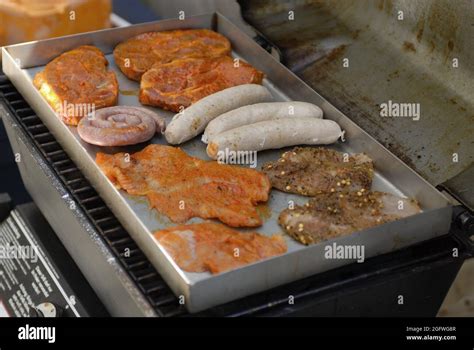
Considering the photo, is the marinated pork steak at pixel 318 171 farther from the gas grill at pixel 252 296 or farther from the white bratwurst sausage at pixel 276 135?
the gas grill at pixel 252 296

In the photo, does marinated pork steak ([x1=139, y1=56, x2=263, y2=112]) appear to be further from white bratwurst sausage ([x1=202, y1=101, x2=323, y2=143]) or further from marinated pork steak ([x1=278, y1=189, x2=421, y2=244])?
marinated pork steak ([x1=278, y1=189, x2=421, y2=244])

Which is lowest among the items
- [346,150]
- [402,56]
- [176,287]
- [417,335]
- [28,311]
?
[28,311]

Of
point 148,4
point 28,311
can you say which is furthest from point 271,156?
point 148,4

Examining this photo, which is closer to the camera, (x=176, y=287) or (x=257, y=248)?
(x=176, y=287)

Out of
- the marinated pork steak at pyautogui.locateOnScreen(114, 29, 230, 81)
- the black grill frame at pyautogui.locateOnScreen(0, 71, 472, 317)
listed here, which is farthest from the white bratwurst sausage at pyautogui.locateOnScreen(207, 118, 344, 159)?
the marinated pork steak at pyautogui.locateOnScreen(114, 29, 230, 81)

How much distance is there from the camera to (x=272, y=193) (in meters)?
3.01

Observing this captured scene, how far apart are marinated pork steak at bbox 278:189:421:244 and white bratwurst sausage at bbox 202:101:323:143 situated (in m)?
0.54

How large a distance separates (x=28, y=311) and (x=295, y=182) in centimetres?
129

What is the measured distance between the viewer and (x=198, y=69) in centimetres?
372

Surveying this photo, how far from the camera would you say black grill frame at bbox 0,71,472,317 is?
2455 mm

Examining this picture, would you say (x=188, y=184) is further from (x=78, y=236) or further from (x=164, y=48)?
(x=164, y=48)

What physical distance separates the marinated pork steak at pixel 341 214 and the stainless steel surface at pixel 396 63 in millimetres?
277

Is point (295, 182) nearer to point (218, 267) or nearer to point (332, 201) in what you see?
point (332, 201)

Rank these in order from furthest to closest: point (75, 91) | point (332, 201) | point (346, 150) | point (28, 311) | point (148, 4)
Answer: point (148, 4) → point (75, 91) → point (346, 150) → point (28, 311) → point (332, 201)
